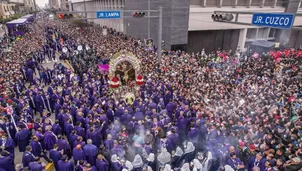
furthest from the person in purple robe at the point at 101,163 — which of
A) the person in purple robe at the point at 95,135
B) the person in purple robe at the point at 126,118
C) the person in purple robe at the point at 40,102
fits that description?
the person in purple robe at the point at 40,102

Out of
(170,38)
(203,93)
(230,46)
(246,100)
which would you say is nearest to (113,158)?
(203,93)

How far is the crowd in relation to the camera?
21.9 feet

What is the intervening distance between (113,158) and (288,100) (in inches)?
341

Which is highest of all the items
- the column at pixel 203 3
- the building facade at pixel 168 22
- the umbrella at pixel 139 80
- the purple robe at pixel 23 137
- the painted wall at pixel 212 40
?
the column at pixel 203 3

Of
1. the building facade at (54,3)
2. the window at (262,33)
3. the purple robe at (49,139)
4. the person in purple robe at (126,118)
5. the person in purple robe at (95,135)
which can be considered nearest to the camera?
the purple robe at (49,139)

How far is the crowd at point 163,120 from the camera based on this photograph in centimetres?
669

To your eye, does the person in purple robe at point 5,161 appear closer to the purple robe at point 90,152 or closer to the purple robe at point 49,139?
the purple robe at point 49,139

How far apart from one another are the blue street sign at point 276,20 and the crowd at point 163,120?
11.3 feet

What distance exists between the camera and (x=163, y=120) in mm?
8500

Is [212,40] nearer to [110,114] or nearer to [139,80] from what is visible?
[139,80]

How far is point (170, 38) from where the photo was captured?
20.7 meters

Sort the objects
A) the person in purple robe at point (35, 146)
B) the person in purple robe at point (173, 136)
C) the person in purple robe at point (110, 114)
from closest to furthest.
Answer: the person in purple robe at point (35, 146), the person in purple robe at point (173, 136), the person in purple robe at point (110, 114)

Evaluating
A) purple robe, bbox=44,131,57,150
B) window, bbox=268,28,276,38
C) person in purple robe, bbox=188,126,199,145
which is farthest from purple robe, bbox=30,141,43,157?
window, bbox=268,28,276,38

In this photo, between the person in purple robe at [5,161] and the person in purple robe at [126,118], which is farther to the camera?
the person in purple robe at [126,118]
